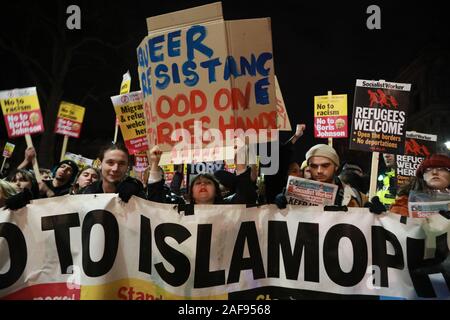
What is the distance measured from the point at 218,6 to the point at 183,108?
0.89m

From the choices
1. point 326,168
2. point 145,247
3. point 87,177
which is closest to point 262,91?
point 326,168

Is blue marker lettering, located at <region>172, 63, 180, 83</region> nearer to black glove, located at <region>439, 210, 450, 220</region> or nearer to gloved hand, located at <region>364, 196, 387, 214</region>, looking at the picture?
gloved hand, located at <region>364, 196, 387, 214</region>

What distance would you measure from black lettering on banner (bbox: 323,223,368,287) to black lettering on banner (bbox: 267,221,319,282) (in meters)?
0.08

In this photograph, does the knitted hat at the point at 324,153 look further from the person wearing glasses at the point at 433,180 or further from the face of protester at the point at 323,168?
the person wearing glasses at the point at 433,180

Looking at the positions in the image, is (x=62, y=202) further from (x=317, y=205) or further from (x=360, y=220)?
(x=360, y=220)

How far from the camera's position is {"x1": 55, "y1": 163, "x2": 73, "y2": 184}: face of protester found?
18.7 ft

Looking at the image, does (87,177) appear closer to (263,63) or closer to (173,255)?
(173,255)

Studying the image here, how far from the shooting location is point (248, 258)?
3.54 metres

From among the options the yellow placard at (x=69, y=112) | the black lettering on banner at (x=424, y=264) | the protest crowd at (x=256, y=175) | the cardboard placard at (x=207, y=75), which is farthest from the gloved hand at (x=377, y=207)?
the yellow placard at (x=69, y=112)

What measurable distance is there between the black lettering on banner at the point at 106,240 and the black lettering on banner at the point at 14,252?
44 centimetres

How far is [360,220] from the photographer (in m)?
3.53

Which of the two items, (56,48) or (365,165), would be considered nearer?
(56,48)

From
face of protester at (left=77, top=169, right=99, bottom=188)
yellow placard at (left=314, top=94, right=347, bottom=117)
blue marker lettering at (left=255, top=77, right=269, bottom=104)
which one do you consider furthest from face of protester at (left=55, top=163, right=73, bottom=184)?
yellow placard at (left=314, top=94, right=347, bottom=117)
